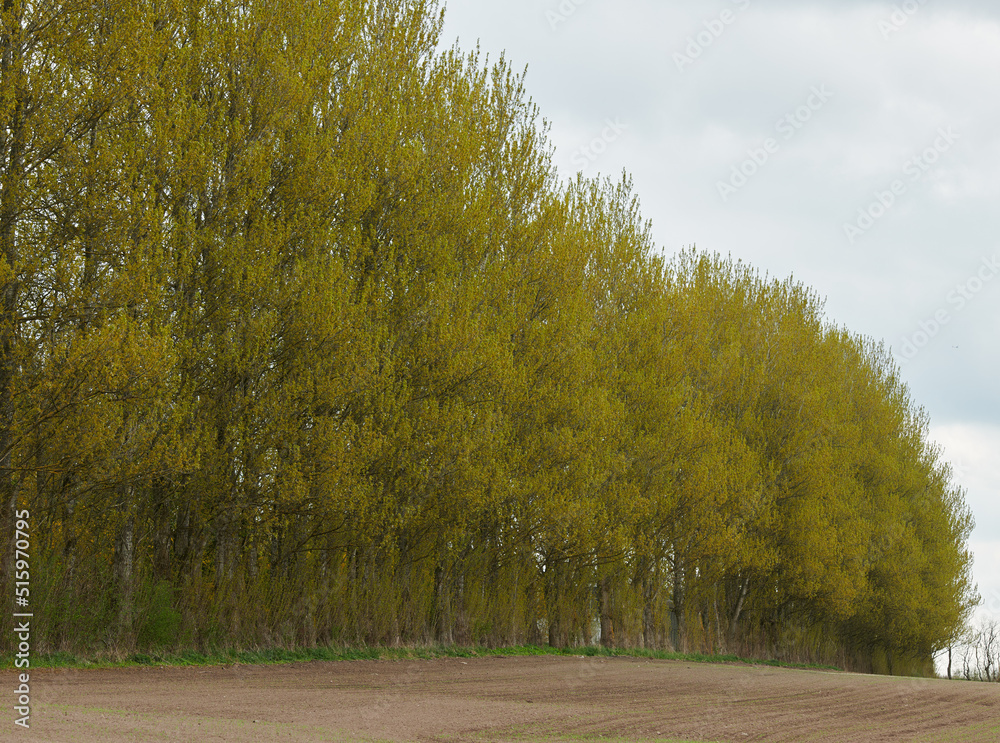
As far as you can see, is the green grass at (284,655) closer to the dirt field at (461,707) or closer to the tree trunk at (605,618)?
the dirt field at (461,707)

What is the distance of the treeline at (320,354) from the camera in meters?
12.5

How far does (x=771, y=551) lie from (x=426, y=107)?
17.8 meters

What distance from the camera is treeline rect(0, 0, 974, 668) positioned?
12539mm

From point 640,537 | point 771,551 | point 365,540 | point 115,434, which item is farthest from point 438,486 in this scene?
point 771,551

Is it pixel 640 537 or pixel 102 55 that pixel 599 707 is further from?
pixel 640 537

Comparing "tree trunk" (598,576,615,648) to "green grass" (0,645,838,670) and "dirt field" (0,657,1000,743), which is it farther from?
"dirt field" (0,657,1000,743)

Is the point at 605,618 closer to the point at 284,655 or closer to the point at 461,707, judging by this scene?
the point at 284,655

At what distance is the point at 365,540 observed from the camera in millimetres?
16297

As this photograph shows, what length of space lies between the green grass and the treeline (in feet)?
1.14

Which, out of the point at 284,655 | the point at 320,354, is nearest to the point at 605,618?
the point at 284,655

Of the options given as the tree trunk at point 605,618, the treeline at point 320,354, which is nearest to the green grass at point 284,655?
the treeline at point 320,354

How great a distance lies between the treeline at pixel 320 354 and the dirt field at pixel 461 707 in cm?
234

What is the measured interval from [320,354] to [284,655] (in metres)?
4.80

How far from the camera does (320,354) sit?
49.1 ft
